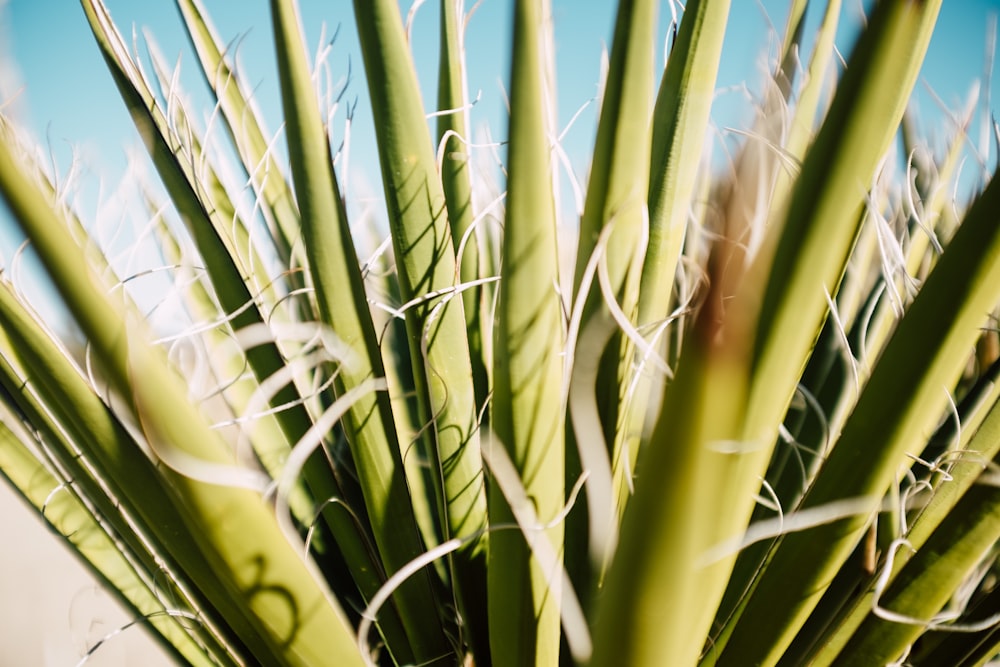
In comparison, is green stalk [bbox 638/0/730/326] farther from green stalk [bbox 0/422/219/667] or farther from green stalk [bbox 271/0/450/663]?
green stalk [bbox 0/422/219/667]

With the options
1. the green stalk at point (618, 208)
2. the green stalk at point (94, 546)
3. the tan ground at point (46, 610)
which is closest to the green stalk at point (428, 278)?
the green stalk at point (618, 208)

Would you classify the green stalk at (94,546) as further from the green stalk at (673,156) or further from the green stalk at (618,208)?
the green stalk at (673,156)

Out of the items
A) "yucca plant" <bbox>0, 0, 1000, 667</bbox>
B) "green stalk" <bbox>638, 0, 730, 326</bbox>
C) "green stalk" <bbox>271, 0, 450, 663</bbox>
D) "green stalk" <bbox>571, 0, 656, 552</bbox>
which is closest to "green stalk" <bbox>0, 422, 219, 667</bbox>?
"yucca plant" <bbox>0, 0, 1000, 667</bbox>

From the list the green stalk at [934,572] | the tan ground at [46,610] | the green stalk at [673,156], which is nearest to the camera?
the green stalk at [934,572]

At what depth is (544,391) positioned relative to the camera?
1.12ft

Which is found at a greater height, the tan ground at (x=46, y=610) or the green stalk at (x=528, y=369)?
the green stalk at (x=528, y=369)

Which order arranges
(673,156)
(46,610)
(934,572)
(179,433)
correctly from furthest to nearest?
(46,610) → (673,156) → (934,572) → (179,433)

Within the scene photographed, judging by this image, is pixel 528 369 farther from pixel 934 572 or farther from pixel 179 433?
pixel 934 572

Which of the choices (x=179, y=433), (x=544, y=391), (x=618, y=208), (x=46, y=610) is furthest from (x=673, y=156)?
(x=46, y=610)

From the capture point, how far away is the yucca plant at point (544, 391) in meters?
0.22

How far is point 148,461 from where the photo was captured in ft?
1.04

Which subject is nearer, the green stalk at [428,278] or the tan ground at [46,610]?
the green stalk at [428,278]

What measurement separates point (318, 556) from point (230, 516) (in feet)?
1.22

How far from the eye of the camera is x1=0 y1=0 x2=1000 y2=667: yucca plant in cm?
22
